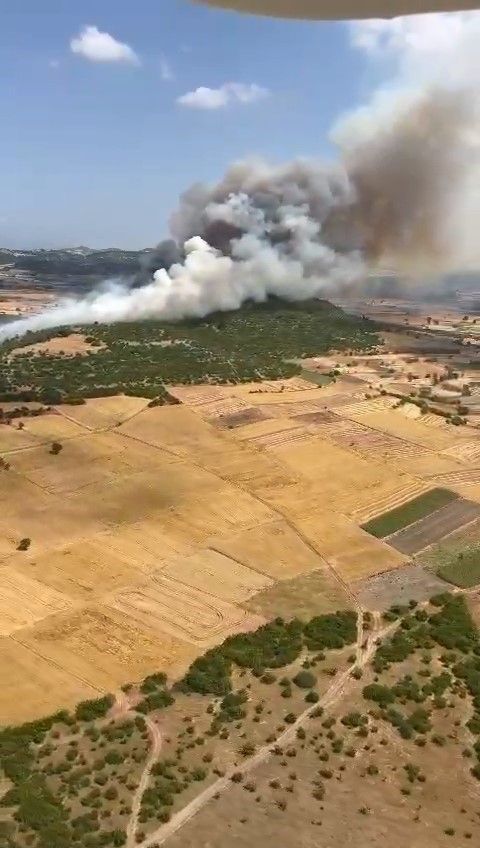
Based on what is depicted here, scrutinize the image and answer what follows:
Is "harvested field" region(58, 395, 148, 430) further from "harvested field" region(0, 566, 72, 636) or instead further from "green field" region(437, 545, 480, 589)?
"green field" region(437, 545, 480, 589)

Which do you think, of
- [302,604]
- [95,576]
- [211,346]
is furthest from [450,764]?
[211,346]

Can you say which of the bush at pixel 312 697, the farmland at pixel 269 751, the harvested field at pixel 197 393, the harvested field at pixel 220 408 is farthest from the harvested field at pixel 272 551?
the harvested field at pixel 197 393

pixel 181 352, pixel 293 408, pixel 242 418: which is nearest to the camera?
pixel 242 418

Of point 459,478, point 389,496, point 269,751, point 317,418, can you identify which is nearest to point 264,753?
point 269,751

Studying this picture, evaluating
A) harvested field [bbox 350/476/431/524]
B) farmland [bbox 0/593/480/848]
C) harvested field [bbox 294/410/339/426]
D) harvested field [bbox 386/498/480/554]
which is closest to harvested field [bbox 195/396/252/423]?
harvested field [bbox 294/410/339/426]

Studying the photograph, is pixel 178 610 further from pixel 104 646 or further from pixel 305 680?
pixel 305 680

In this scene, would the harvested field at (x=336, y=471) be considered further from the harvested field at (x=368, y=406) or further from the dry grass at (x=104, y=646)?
the dry grass at (x=104, y=646)
